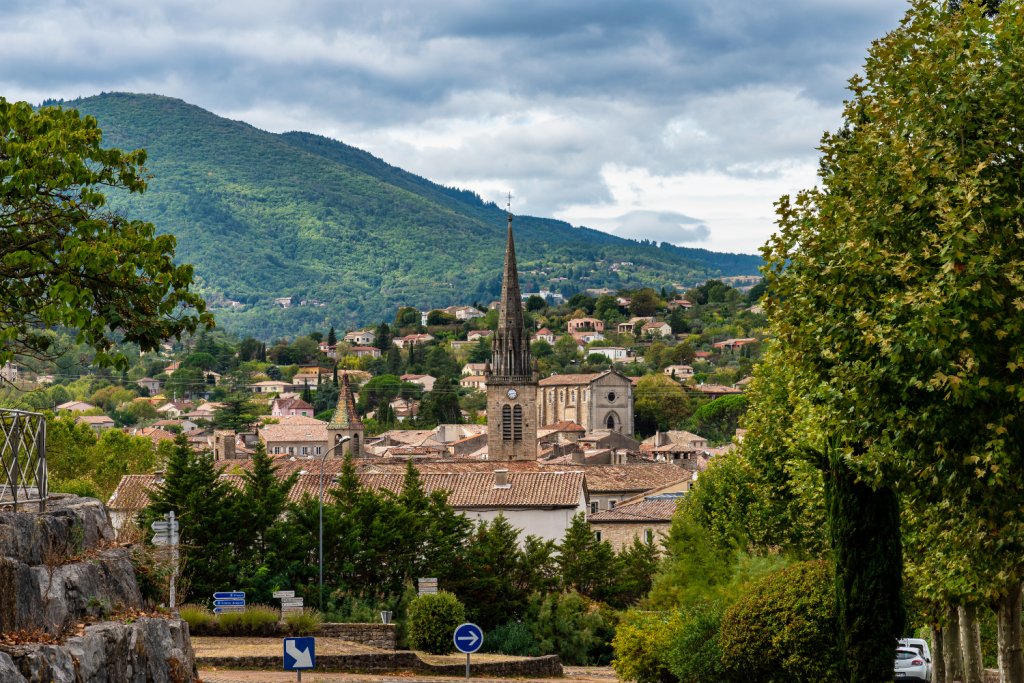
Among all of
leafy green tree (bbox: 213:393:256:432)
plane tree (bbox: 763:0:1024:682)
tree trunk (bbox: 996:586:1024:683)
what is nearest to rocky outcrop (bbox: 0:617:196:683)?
plane tree (bbox: 763:0:1024:682)

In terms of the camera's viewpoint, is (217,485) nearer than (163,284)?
No

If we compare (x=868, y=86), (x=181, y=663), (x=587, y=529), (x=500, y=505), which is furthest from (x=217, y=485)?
(x=868, y=86)

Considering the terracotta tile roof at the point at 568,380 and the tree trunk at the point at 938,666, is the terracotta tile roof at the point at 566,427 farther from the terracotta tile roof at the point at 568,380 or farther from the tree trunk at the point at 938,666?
the tree trunk at the point at 938,666

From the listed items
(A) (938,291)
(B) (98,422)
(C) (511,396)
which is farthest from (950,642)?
(B) (98,422)

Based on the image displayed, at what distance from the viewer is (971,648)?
19.4 meters

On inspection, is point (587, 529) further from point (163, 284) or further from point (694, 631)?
point (163, 284)

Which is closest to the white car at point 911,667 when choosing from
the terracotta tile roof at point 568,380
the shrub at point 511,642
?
the shrub at point 511,642

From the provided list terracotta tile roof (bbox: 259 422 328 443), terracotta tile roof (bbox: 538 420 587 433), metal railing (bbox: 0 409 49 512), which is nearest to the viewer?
metal railing (bbox: 0 409 49 512)

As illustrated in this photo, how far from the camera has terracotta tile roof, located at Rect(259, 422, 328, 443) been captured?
A: 390 feet

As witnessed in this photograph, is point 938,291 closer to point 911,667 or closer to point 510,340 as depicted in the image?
point 911,667

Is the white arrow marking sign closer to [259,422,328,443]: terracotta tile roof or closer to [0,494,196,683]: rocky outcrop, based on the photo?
[0,494,196,683]: rocky outcrop

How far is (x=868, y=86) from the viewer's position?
15148 millimetres

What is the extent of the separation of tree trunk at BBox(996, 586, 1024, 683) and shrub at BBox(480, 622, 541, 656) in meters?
22.3

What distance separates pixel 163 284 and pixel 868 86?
10.0m
